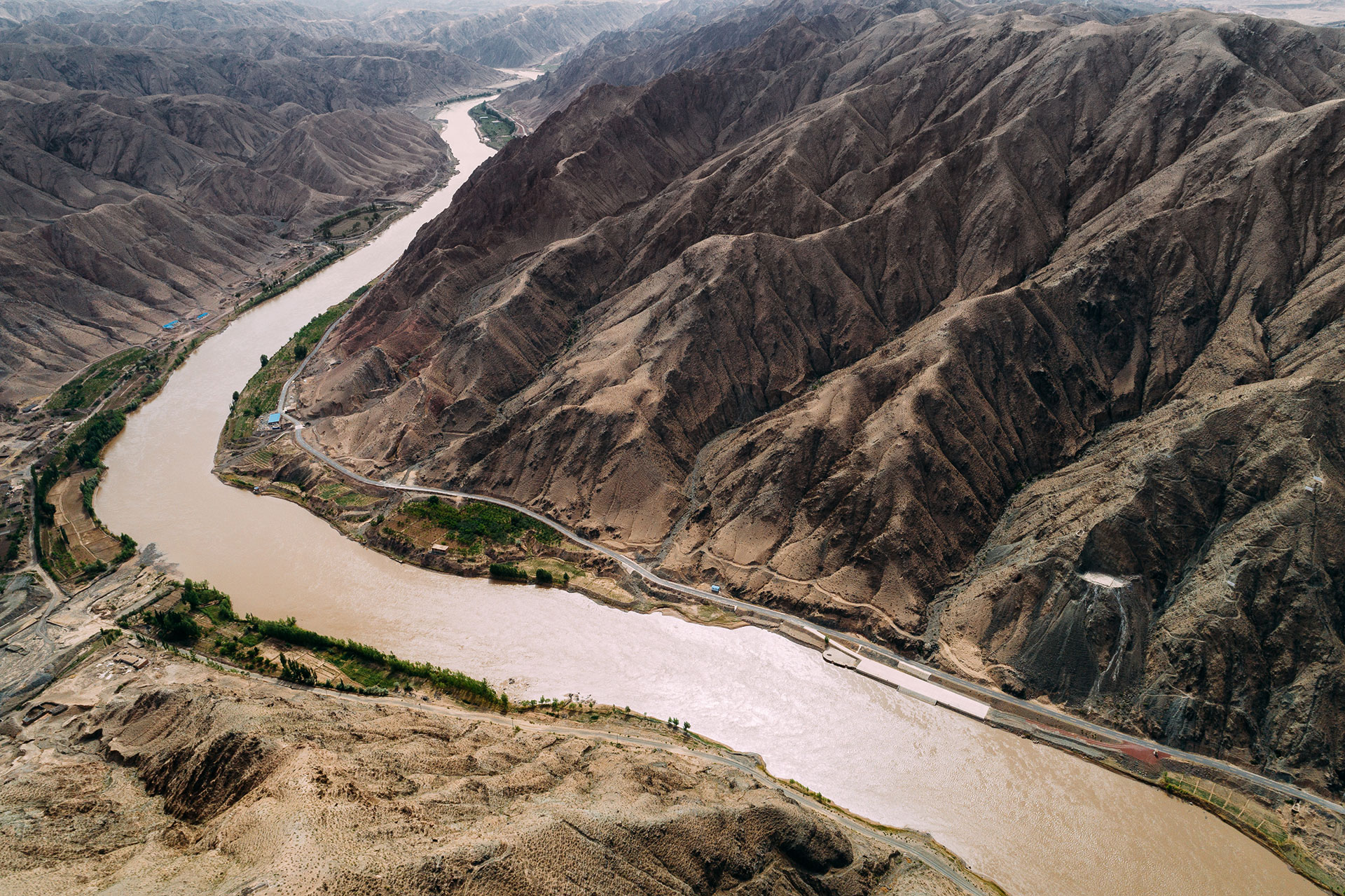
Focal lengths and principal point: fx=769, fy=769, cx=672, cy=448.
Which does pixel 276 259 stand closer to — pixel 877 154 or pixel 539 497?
pixel 539 497

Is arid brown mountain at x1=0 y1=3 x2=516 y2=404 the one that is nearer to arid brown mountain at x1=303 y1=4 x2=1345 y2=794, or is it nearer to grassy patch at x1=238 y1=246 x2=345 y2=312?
grassy patch at x1=238 y1=246 x2=345 y2=312

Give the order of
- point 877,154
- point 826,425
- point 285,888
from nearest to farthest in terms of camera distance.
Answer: point 285,888
point 826,425
point 877,154

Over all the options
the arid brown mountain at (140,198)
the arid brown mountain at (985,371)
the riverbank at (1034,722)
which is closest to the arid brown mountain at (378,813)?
the riverbank at (1034,722)

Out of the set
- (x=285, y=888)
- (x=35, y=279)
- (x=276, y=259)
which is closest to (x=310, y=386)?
(x=35, y=279)

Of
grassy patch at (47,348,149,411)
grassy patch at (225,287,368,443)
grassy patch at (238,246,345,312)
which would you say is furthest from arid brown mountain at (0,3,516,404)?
grassy patch at (225,287,368,443)

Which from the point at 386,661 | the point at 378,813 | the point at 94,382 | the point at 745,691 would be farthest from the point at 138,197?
the point at 378,813

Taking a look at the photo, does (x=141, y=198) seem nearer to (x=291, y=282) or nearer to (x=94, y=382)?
(x=291, y=282)

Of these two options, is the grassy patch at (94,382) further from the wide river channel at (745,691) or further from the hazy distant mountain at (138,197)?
the wide river channel at (745,691)
